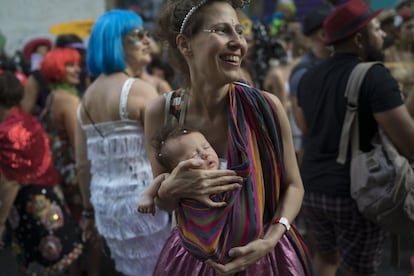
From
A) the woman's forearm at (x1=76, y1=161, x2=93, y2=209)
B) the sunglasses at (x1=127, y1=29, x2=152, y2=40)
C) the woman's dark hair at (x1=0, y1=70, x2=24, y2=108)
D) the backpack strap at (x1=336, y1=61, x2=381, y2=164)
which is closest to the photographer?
the backpack strap at (x1=336, y1=61, x2=381, y2=164)

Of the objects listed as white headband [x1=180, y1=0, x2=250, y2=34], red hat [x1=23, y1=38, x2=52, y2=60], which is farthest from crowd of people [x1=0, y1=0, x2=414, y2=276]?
red hat [x1=23, y1=38, x2=52, y2=60]

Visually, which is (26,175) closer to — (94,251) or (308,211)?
(94,251)

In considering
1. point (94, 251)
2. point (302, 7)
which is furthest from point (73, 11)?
point (94, 251)

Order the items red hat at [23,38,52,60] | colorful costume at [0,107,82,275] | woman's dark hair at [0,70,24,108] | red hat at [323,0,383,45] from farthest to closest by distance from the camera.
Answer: red hat at [23,38,52,60], woman's dark hair at [0,70,24,108], colorful costume at [0,107,82,275], red hat at [323,0,383,45]

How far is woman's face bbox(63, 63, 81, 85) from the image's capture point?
4824 mm

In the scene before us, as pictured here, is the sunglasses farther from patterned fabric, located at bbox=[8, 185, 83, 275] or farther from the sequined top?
patterned fabric, located at bbox=[8, 185, 83, 275]

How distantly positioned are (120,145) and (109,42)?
0.65 metres

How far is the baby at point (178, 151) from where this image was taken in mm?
1899

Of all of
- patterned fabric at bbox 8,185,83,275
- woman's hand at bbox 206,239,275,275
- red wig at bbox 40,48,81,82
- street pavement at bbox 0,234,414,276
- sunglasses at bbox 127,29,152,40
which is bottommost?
street pavement at bbox 0,234,414,276

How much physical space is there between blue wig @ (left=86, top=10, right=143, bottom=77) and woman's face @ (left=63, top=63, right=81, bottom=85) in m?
1.38

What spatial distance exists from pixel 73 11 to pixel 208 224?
1133cm

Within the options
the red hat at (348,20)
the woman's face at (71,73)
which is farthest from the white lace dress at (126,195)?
the woman's face at (71,73)

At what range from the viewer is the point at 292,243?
2.09 metres

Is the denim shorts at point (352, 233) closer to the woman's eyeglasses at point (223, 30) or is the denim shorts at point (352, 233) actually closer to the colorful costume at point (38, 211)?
the woman's eyeglasses at point (223, 30)
